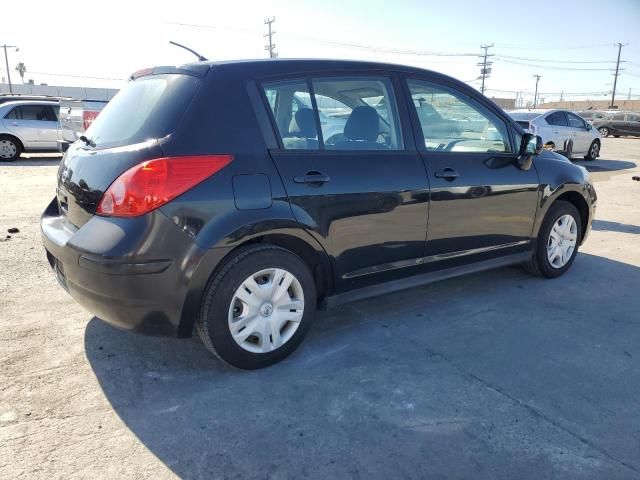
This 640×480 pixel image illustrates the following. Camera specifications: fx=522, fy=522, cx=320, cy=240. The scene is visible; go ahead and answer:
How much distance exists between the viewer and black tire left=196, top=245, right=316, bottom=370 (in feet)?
9.38

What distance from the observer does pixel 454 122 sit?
13.0 feet

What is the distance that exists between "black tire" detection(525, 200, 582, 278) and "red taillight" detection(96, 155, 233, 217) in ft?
10.6

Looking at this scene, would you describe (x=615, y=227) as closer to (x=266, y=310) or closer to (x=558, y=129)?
(x=266, y=310)

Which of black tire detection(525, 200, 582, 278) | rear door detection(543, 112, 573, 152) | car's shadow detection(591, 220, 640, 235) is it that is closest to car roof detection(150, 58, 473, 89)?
black tire detection(525, 200, 582, 278)

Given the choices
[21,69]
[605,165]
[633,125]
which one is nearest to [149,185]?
[605,165]

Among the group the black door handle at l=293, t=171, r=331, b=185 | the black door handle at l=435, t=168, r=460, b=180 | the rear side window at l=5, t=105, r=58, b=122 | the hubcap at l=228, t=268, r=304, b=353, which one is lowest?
the hubcap at l=228, t=268, r=304, b=353

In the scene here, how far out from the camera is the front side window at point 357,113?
330 centimetres

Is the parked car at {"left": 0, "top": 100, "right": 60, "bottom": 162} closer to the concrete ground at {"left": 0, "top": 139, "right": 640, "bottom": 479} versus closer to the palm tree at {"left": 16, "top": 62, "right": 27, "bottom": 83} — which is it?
the concrete ground at {"left": 0, "top": 139, "right": 640, "bottom": 479}

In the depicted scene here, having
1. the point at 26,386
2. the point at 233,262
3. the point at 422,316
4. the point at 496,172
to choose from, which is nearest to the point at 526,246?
the point at 496,172

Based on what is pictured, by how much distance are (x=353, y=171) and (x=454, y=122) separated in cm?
115

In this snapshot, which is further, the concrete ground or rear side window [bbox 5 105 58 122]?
rear side window [bbox 5 105 58 122]

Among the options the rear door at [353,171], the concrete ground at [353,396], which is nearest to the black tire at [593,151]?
the concrete ground at [353,396]

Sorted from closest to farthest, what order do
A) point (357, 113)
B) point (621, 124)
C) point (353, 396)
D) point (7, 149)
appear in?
point (353, 396), point (357, 113), point (7, 149), point (621, 124)

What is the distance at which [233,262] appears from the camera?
2875 millimetres
